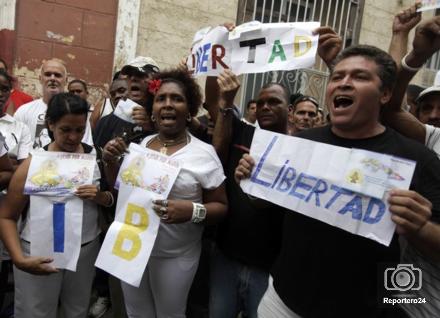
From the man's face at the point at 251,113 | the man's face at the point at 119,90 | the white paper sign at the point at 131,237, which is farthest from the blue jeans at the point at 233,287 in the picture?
the man's face at the point at 251,113

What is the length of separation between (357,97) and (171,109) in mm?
1149

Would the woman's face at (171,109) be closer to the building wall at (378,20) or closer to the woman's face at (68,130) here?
the woman's face at (68,130)

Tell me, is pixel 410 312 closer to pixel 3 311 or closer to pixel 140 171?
pixel 140 171

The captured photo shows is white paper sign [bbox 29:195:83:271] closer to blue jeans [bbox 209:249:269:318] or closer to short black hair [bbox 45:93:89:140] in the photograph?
short black hair [bbox 45:93:89:140]

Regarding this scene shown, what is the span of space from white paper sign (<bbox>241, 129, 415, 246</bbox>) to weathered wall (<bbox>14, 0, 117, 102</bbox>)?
4.49m

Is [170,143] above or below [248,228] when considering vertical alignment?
above

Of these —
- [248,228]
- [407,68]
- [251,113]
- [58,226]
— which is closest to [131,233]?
[58,226]

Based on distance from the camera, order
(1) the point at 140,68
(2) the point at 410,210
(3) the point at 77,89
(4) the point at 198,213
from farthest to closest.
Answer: (3) the point at 77,89 → (1) the point at 140,68 → (4) the point at 198,213 → (2) the point at 410,210

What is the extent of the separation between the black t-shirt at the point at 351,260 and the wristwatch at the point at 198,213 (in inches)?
26.5

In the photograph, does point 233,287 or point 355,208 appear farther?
point 233,287

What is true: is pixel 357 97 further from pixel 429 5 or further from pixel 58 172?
pixel 58 172

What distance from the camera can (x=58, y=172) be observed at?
2283 mm

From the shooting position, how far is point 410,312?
1.79 m

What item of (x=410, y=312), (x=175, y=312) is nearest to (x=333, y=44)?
(x=410, y=312)
